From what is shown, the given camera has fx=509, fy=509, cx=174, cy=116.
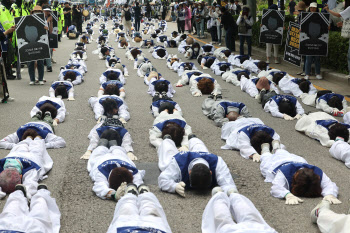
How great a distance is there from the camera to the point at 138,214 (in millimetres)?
5785

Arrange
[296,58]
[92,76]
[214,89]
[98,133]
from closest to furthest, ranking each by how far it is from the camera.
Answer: [98,133]
[214,89]
[296,58]
[92,76]

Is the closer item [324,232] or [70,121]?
[324,232]

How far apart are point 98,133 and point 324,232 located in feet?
14.7

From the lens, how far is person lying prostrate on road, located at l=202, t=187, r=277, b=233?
5152mm

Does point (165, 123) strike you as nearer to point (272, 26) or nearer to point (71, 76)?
point (71, 76)

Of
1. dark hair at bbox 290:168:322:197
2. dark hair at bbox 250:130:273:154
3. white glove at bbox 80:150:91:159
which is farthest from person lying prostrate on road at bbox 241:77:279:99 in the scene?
dark hair at bbox 290:168:322:197

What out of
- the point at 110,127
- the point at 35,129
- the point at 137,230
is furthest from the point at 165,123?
the point at 137,230

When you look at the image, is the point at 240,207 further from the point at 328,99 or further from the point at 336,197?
the point at 328,99

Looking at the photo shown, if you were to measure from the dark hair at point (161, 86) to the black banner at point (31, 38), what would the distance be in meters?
3.49

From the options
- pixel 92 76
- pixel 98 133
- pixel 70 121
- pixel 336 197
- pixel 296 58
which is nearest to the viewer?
pixel 336 197

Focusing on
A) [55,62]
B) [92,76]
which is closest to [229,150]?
[92,76]

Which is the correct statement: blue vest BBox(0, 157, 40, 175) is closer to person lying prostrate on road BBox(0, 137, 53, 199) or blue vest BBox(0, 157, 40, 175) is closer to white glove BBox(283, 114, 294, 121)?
person lying prostrate on road BBox(0, 137, 53, 199)

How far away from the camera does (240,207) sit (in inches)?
228

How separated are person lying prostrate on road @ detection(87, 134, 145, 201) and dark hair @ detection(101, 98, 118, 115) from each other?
304 centimetres
